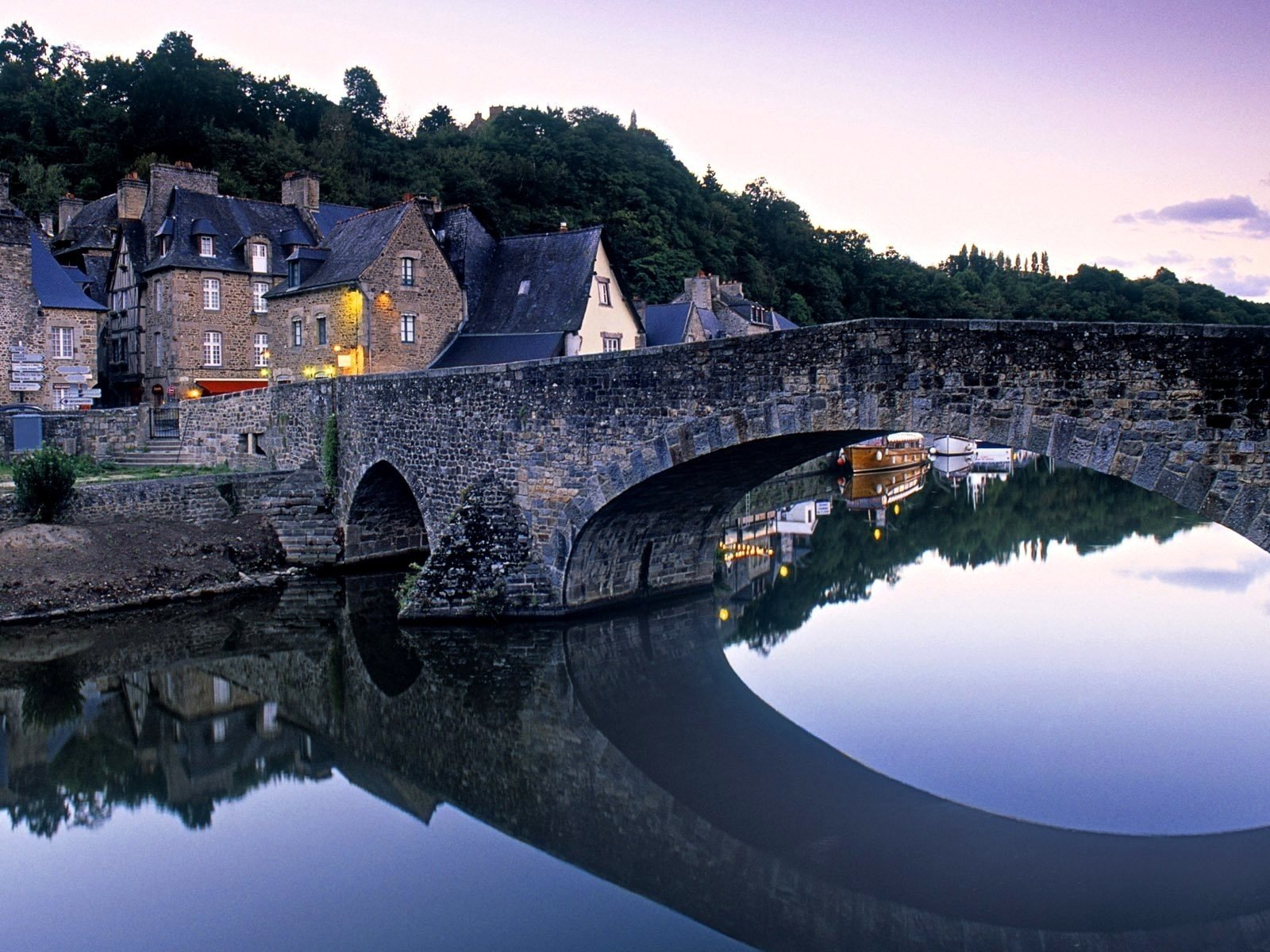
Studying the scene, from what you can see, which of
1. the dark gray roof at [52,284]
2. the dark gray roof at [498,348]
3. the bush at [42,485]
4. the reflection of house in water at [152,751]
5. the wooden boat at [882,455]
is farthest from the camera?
the wooden boat at [882,455]

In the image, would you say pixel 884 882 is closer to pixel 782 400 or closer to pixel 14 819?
pixel 782 400

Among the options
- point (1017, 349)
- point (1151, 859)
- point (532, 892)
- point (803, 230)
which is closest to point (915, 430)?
point (1017, 349)

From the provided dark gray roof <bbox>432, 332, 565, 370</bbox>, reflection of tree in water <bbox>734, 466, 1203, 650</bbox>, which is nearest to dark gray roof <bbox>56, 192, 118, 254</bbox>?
Result: dark gray roof <bbox>432, 332, 565, 370</bbox>

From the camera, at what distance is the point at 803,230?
62.5 m

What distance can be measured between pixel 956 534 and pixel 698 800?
1674 centimetres

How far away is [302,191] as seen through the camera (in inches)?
1278

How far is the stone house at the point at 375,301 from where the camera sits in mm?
23578

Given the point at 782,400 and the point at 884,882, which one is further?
→ the point at 782,400

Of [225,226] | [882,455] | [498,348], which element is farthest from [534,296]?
[882,455]

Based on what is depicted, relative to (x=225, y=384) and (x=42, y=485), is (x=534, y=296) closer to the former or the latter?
(x=225, y=384)

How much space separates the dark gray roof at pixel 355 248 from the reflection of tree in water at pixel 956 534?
11645 millimetres

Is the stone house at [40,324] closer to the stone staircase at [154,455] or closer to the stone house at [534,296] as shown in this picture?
the stone staircase at [154,455]

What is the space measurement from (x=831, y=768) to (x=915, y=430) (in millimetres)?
3213

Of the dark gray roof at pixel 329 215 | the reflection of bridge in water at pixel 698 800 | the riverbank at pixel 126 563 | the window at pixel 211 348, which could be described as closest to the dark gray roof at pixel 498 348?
the riverbank at pixel 126 563
